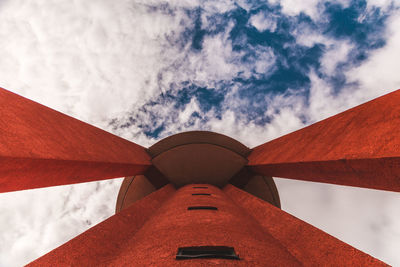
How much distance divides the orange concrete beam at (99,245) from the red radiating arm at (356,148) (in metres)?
4.38

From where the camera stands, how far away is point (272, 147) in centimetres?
873

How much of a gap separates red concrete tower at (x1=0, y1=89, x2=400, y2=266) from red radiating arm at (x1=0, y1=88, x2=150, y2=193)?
0.02 metres

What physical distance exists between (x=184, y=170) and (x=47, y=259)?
26.4ft

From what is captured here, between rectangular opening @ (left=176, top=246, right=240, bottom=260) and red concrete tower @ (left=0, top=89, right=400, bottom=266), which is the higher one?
red concrete tower @ (left=0, top=89, right=400, bottom=266)

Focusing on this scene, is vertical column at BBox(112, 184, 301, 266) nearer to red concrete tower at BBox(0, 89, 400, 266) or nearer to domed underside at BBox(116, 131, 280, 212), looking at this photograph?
red concrete tower at BBox(0, 89, 400, 266)

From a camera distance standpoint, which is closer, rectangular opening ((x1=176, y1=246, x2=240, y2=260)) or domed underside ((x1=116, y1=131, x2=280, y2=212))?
rectangular opening ((x1=176, y1=246, x2=240, y2=260))

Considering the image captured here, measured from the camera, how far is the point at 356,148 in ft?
14.0

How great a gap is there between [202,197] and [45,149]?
4.53 m

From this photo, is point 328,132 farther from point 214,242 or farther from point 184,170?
point 184,170

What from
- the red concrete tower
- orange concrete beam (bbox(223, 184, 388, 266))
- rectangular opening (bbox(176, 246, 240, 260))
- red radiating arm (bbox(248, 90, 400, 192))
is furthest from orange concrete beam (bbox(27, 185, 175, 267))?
red radiating arm (bbox(248, 90, 400, 192))

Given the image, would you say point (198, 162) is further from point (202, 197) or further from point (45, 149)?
point (45, 149)

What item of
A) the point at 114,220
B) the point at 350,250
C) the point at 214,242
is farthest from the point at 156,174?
the point at 350,250

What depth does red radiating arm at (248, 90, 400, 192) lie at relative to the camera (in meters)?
3.81

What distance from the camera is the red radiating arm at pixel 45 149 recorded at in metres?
3.86
